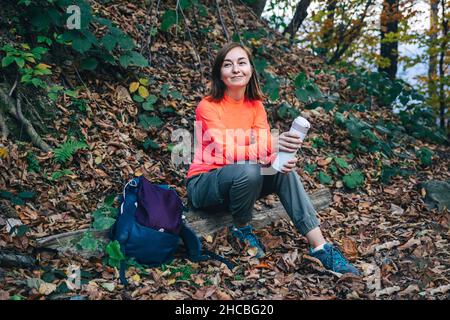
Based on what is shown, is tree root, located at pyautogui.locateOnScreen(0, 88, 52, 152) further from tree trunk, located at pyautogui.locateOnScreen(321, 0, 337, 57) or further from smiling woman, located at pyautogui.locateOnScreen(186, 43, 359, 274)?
tree trunk, located at pyautogui.locateOnScreen(321, 0, 337, 57)

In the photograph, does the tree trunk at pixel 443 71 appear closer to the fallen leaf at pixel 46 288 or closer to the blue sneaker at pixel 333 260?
the blue sneaker at pixel 333 260

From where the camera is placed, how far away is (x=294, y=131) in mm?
3092

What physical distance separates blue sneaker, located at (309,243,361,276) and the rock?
188cm

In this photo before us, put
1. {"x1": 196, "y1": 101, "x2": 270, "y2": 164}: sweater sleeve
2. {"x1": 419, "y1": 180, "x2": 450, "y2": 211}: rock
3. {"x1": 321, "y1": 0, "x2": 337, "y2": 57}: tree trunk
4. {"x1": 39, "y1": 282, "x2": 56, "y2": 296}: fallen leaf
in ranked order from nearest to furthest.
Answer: {"x1": 39, "y1": 282, "x2": 56, "y2": 296}: fallen leaf
{"x1": 196, "y1": 101, "x2": 270, "y2": 164}: sweater sleeve
{"x1": 419, "y1": 180, "x2": 450, "y2": 211}: rock
{"x1": 321, "y1": 0, "x2": 337, "y2": 57}: tree trunk

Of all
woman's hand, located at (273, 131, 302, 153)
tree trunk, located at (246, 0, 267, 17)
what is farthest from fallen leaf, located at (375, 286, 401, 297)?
tree trunk, located at (246, 0, 267, 17)

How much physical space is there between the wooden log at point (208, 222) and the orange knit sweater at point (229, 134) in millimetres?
376

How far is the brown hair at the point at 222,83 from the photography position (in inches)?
141

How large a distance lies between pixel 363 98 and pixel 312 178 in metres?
2.83

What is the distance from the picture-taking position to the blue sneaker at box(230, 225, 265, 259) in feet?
11.9

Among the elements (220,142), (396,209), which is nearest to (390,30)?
(396,209)

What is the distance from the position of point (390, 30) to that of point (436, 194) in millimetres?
5393

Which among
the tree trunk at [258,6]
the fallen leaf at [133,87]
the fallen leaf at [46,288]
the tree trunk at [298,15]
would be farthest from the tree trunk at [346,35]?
the fallen leaf at [46,288]

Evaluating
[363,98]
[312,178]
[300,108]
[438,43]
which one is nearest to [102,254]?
[312,178]

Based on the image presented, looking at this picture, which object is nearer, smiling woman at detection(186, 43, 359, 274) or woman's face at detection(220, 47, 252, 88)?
smiling woman at detection(186, 43, 359, 274)
